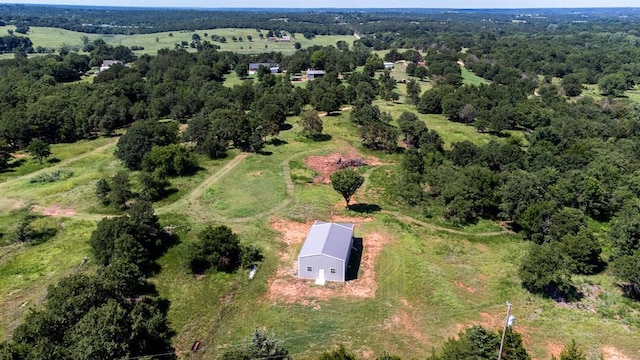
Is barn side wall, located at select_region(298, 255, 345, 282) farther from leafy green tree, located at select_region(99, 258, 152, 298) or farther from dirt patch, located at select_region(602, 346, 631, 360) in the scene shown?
dirt patch, located at select_region(602, 346, 631, 360)

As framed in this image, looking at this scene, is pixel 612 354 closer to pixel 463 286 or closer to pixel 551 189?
pixel 463 286

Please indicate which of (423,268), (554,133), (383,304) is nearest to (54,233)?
(383,304)

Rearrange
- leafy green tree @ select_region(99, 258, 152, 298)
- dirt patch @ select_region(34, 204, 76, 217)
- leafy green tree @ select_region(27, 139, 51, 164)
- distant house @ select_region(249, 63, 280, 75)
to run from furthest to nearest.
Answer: distant house @ select_region(249, 63, 280, 75) → leafy green tree @ select_region(27, 139, 51, 164) → dirt patch @ select_region(34, 204, 76, 217) → leafy green tree @ select_region(99, 258, 152, 298)

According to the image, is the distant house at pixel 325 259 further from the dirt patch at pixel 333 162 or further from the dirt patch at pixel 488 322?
the dirt patch at pixel 333 162

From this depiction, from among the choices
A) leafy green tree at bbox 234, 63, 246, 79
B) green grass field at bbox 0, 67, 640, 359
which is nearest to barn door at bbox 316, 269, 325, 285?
green grass field at bbox 0, 67, 640, 359

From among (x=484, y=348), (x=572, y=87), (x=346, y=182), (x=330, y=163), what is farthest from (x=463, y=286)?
(x=572, y=87)

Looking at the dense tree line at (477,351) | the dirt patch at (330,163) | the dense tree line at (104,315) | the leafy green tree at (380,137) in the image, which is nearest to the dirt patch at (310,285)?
the dense tree line at (104,315)
